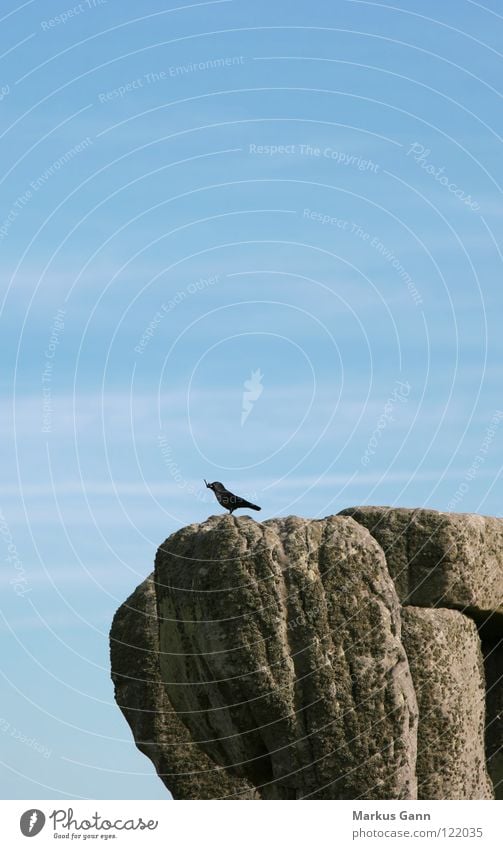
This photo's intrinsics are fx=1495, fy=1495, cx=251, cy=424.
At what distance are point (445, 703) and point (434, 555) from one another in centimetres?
226

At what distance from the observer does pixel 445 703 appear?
22750 mm

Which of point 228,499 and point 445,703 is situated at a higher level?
point 228,499

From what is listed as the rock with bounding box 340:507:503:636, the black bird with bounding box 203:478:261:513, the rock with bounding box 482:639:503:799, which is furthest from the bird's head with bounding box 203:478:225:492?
the rock with bounding box 482:639:503:799

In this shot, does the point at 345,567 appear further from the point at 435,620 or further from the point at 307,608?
the point at 435,620

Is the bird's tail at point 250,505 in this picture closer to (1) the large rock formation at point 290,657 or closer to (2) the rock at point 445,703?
(1) the large rock formation at point 290,657

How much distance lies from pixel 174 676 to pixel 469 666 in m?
5.25

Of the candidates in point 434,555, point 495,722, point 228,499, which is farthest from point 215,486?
point 495,722

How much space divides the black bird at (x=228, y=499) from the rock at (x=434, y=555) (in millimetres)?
3428

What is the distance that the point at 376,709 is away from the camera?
1930cm

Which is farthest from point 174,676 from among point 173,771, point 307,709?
point 173,771

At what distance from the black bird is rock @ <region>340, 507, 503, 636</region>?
3.43m
